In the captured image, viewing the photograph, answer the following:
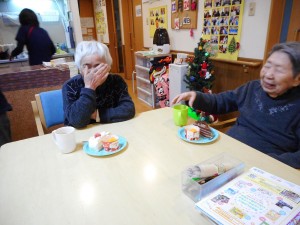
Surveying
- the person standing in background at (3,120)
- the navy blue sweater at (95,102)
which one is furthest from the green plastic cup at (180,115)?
the person standing in background at (3,120)

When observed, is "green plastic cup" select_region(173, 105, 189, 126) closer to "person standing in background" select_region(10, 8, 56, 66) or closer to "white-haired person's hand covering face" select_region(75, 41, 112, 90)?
"white-haired person's hand covering face" select_region(75, 41, 112, 90)

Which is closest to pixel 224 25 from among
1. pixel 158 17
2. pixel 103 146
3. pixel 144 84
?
pixel 158 17

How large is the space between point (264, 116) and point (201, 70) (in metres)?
1.58

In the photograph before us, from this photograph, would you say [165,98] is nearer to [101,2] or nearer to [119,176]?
[119,176]

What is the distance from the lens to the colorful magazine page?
558 mm

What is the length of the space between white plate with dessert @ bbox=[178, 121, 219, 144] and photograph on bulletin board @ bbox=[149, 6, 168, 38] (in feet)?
9.88

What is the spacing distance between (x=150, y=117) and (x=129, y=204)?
70 centimetres

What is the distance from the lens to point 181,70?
2.96 metres

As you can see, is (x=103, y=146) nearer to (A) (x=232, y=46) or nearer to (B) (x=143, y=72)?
(A) (x=232, y=46)

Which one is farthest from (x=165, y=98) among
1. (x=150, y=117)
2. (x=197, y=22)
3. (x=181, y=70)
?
(x=150, y=117)

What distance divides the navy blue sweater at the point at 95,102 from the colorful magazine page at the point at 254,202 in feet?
2.44

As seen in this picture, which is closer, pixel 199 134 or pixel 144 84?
pixel 199 134

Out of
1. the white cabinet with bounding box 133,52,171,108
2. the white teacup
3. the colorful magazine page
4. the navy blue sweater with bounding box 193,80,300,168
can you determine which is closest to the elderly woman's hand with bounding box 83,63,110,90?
the white teacup

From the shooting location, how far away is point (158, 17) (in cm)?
380
